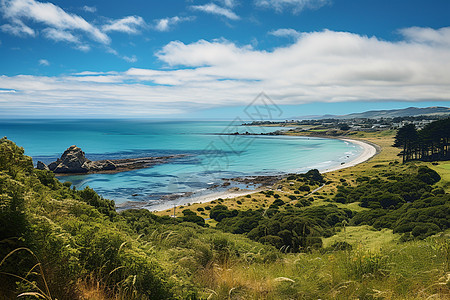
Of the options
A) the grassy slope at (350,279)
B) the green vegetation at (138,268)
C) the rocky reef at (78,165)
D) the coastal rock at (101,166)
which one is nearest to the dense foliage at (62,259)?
the green vegetation at (138,268)

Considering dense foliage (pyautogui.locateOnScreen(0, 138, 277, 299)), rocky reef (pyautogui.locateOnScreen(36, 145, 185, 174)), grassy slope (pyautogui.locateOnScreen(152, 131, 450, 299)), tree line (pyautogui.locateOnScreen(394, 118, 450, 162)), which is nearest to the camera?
dense foliage (pyautogui.locateOnScreen(0, 138, 277, 299))

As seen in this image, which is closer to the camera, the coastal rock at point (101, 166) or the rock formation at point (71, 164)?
the rock formation at point (71, 164)

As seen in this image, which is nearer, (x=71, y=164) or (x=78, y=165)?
(x=71, y=164)

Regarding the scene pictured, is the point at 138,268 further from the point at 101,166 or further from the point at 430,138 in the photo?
the point at 101,166

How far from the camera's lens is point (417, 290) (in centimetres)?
408

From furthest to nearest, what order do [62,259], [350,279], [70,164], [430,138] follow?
[70,164]
[430,138]
[350,279]
[62,259]

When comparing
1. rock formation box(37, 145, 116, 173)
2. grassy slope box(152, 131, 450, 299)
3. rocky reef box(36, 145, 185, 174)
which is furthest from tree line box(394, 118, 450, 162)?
rock formation box(37, 145, 116, 173)

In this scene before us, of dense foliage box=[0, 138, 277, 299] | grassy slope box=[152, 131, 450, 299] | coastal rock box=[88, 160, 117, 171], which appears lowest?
coastal rock box=[88, 160, 117, 171]

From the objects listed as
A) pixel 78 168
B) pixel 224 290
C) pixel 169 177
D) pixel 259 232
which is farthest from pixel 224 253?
pixel 78 168

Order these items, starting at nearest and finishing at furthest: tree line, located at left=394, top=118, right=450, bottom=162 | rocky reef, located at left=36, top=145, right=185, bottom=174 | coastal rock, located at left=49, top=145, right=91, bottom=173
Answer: tree line, located at left=394, top=118, right=450, bottom=162 < coastal rock, located at left=49, top=145, right=91, bottom=173 < rocky reef, located at left=36, top=145, right=185, bottom=174

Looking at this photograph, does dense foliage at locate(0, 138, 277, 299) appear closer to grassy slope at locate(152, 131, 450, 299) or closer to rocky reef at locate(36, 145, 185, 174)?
grassy slope at locate(152, 131, 450, 299)

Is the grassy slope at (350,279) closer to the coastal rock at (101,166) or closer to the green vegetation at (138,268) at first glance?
the green vegetation at (138,268)

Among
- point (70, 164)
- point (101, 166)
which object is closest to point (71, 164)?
point (70, 164)

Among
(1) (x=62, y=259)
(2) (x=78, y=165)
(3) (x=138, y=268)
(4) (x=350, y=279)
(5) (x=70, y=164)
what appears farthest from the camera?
(2) (x=78, y=165)
